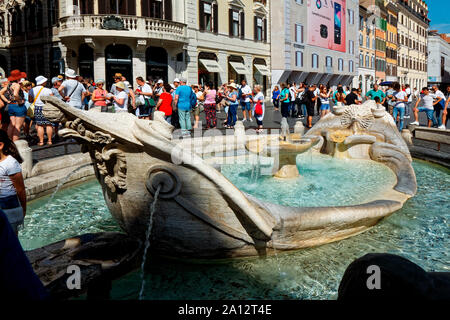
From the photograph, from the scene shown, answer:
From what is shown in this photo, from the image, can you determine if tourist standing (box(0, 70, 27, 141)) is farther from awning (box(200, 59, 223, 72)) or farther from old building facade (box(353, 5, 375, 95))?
old building facade (box(353, 5, 375, 95))

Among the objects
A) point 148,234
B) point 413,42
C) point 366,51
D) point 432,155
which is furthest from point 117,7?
point 413,42

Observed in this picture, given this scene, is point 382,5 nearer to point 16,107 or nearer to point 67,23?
point 67,23

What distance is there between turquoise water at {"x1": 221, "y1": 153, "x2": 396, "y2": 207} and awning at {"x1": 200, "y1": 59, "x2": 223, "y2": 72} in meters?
19.0

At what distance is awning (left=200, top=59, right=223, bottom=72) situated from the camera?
83.3 ft

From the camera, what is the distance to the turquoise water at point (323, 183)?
16.1 feet

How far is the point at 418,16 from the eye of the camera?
230ft

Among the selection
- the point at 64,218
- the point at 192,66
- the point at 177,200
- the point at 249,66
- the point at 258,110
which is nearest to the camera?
the point at 177,200

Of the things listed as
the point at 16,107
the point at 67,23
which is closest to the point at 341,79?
the point at 67,23

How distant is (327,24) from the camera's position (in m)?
39.2

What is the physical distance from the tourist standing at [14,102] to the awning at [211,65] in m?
17.9

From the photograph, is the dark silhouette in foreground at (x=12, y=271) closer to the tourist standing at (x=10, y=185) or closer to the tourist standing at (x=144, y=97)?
the tourist standing at (x=10, y=185)

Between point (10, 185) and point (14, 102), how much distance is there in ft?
17.5

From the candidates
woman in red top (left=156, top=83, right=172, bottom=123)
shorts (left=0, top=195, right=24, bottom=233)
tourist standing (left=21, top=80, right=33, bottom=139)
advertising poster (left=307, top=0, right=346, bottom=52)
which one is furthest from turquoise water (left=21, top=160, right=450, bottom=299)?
advertising poster (left=307, top=0, right=346, bottom=52)

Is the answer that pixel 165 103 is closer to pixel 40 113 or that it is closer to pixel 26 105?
pixel 40 113
